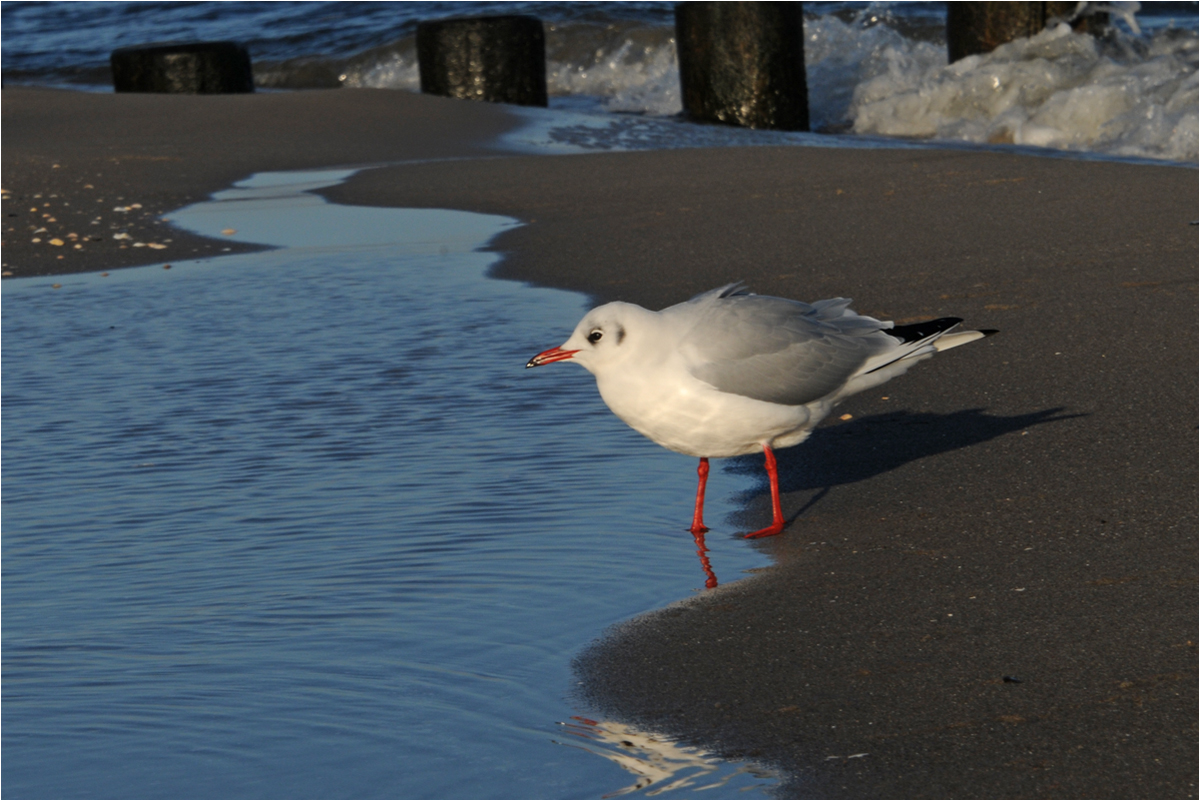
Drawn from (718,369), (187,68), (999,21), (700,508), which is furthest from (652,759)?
(187,68)

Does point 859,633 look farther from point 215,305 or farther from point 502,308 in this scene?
point 215,305

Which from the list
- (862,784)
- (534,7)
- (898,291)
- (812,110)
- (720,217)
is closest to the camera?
(862,784)

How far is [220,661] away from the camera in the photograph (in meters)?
3.19

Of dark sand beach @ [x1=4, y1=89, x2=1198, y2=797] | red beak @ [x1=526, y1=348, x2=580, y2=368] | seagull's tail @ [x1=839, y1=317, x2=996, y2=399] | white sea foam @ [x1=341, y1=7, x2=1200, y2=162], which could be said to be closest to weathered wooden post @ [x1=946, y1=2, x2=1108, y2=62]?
white sea foam @ [x1=341, y1=7, x2=1200, y2=162]

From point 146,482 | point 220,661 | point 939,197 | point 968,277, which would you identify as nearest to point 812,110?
point 939,197

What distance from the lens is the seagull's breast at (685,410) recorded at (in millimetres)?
3982

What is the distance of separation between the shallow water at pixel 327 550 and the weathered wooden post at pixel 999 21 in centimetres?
1038

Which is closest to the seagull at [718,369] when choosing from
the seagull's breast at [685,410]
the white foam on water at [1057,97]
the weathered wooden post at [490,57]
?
the seagull's breast at [685,410]

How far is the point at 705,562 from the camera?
150 inches

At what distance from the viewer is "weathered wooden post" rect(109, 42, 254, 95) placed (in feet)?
57.4

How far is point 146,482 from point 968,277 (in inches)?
148

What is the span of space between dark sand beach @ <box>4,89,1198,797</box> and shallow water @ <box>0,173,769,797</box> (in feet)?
0.70

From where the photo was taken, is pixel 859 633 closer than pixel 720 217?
Yes

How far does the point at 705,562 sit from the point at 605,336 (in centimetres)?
66
